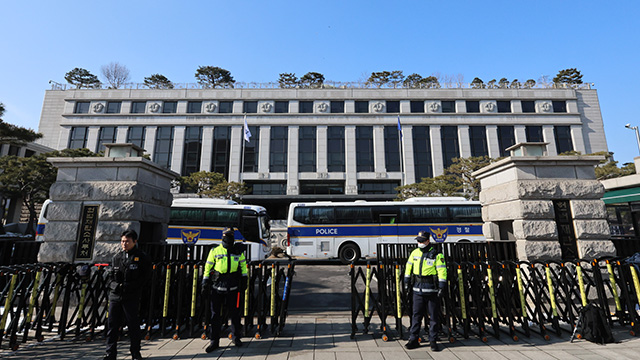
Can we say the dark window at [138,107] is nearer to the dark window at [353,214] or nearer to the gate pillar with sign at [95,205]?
the dark window at [353,214]

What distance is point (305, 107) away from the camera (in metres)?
38.4

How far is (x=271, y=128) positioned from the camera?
37.2 m

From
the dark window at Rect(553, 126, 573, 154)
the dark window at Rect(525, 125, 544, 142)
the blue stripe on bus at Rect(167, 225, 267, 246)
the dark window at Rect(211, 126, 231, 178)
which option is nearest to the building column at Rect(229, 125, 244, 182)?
the dark window at Rect(211, 126, 231, 178)

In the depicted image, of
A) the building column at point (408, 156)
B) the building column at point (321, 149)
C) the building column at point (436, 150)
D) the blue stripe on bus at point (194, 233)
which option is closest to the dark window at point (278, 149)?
the building column at point (321, 149)

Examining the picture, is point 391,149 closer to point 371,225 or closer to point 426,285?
point 371,225

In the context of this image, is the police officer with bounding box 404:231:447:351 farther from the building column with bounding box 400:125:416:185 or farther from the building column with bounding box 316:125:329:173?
the building column with bounding box 400:125:416:185

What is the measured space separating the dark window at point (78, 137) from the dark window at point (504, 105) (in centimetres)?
5545

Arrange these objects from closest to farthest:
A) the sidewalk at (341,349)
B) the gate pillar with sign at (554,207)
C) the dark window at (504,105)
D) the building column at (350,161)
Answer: the sidewalk at (341,349) → the gate pillar with sign at (554,207) → the building column at (350,161) → the dark window at (504,105)

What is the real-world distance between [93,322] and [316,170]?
31.1m

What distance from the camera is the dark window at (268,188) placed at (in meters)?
35.7

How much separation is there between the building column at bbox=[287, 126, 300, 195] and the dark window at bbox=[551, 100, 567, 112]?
35.1 m

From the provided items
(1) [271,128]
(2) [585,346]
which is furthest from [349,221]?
(1) [271,128]

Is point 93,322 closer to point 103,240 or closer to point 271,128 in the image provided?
point 103,240

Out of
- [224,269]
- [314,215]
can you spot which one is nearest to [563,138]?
[314,215]
